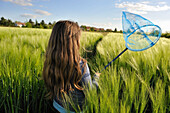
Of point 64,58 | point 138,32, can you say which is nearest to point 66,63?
point 64,58

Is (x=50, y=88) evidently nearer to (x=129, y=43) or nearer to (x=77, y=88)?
(x=77, y=88)

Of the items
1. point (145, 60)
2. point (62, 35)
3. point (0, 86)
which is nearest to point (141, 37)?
point (145, 60)

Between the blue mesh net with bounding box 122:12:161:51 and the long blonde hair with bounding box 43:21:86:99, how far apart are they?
33cm

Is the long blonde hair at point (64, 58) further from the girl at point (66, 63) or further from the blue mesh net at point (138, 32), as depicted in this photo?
the blue mesh net at point (138, 32)

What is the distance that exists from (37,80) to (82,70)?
0.49 m

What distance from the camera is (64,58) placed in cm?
87

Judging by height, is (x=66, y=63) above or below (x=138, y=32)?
below

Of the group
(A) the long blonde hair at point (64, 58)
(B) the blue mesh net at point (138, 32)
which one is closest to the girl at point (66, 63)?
(A) the long blonde hair at point (64, 58)

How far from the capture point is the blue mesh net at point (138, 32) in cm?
74

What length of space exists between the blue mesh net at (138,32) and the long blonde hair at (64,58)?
0.33m

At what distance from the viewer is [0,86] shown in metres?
1.00

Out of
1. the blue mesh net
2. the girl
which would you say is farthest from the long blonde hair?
the blue mesh net

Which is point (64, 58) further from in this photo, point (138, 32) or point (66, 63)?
point (138, 32)

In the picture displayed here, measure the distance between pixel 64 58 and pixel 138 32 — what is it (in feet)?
1.64
